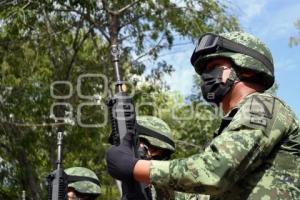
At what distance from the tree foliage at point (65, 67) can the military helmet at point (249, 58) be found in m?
8.10

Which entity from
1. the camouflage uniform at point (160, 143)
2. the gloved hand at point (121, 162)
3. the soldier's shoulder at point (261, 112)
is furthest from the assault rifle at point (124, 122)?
the camouflage uniform at point (160, 143)

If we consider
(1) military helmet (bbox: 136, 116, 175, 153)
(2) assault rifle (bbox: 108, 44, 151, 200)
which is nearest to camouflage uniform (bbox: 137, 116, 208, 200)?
(1) military helmet (bbox: 136, 116, 175, 153)

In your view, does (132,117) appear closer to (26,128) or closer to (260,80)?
(260,80)

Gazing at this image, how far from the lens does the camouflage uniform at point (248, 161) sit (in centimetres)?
212

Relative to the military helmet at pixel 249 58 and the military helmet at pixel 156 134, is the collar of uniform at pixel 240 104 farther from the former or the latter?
the military helmet at pixel 156 134

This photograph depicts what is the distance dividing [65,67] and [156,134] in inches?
363

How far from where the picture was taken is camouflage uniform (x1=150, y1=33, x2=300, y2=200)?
212 cm

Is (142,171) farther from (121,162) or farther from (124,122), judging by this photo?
(124,122)

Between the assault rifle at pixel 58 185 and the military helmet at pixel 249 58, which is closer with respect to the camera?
the military helmet at pixel 249 58

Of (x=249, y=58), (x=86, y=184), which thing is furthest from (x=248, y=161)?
(x=86, y=184)

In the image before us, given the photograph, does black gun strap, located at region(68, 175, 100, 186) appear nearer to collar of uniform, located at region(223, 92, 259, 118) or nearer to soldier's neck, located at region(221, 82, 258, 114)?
soldier's neck, located at region(221, 82, 258, 114)

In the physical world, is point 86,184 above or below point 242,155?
below

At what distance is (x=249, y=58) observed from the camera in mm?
2523

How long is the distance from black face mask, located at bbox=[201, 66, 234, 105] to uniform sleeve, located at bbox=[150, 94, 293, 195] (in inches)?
10.2
